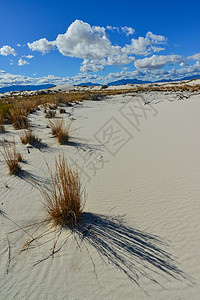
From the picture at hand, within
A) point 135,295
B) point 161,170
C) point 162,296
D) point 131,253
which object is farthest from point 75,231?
point 161,170

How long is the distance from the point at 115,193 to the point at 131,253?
114 cm

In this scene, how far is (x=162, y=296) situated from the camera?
1.29 m

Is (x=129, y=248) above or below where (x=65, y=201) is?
below

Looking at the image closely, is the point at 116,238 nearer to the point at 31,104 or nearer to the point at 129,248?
the point at 129,248

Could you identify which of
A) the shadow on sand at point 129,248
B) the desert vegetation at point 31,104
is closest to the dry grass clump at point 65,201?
the shadow on sand at point 129,248

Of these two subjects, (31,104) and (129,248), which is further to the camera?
(31,104)

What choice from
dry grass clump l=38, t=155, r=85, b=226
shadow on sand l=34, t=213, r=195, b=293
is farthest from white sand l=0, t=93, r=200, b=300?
dry grass clump l=38, t=155, r=85, b=226

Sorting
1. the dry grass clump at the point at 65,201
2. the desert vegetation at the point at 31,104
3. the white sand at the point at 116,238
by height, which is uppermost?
the desert vegetation at the point at 31,104

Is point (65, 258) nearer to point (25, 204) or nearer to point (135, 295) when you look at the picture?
point (135, 295)

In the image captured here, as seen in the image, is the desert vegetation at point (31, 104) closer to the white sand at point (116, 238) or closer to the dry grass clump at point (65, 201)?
the white sand at point (116, 238)

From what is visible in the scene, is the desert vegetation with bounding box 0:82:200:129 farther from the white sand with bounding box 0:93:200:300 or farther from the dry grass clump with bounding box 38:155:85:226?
the dry grass clump with bounding box 38:155:85:226

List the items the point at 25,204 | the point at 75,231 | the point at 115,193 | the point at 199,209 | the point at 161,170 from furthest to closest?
the point at 161,170 → the point at 115,193 → the point at 25,204 → the point at 199,209 → the point at 75,231

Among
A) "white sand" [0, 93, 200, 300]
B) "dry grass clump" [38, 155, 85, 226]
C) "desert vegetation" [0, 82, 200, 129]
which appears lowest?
"white sand" [0, 93, 200, 300]

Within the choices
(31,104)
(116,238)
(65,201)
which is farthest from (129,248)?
(31,104)
